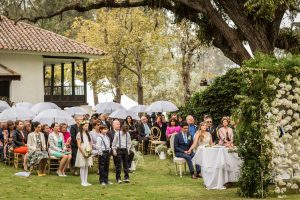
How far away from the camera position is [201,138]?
18.3 m

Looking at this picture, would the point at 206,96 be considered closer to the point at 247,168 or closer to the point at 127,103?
the point at 247,168

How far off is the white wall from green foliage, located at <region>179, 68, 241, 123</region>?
14.8 m

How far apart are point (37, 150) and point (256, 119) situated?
Answer: 7.60 m

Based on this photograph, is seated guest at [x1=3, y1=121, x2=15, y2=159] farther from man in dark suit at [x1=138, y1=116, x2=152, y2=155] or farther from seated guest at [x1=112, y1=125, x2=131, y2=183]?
man in dark suit at [x1=138, y1=116, x2=152, y2=155]

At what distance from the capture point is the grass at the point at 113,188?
585 inches

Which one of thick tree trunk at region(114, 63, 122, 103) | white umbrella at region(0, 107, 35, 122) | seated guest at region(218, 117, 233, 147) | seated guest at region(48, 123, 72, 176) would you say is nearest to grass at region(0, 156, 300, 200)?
seated guest at region(48, 123, 72, 176)

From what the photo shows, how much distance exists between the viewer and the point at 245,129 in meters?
14.4

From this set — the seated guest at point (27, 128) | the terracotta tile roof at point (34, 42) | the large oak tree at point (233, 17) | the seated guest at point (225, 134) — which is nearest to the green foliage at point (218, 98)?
the large oak tree at point (233, 17)

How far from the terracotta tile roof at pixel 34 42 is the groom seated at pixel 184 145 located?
2176 centimetres

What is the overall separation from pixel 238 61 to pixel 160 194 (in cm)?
665

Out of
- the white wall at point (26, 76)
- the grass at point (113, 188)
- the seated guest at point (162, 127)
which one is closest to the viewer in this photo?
the grass at point (113, 188)

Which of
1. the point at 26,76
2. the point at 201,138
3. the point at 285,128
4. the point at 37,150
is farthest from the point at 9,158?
the point at 26,76

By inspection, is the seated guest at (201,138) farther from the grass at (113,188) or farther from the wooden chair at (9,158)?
the wooden chair at (9,158)

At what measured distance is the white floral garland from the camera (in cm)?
1404
